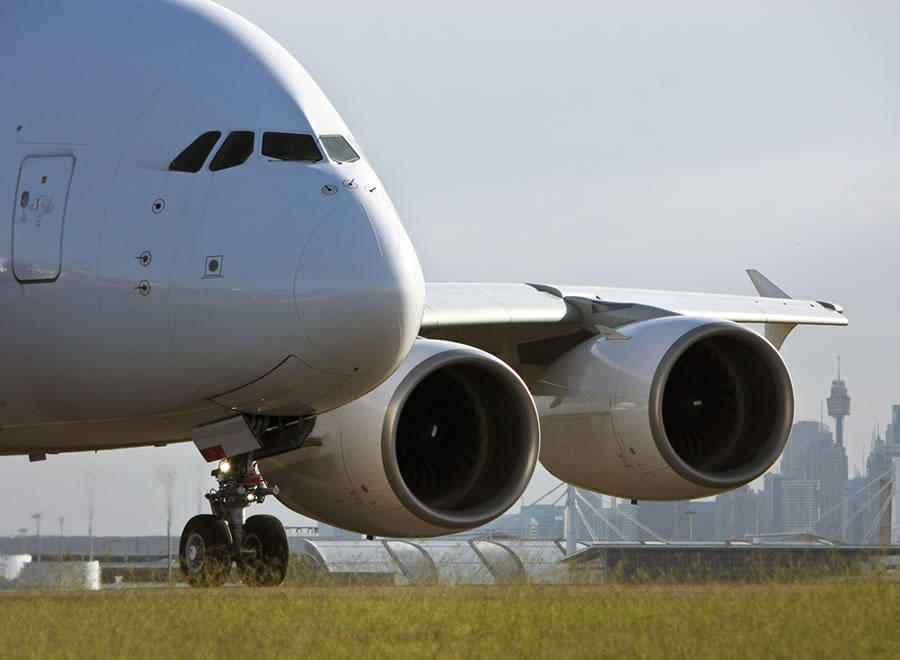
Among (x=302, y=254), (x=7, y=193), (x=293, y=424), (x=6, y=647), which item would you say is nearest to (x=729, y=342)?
(x=293, y=424)

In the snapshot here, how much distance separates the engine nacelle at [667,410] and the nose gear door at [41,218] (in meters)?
5.58

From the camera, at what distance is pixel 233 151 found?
11.1m

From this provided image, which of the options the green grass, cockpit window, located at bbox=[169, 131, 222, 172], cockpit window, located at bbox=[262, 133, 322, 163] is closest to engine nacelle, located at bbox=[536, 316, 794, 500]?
the green grass

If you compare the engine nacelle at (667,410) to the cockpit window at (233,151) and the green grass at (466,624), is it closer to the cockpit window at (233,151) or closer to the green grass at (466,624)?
the green grass at (466,624)

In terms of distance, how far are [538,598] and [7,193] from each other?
485 centimetres

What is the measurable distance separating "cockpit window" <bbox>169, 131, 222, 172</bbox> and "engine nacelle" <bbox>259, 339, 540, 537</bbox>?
2352mm

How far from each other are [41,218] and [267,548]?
309cm

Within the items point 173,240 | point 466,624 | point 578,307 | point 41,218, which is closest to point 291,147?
point 173,240

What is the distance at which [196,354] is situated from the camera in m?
10.7

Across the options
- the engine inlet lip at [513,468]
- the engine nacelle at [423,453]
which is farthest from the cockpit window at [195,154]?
the engine inlet lip at [513,468]

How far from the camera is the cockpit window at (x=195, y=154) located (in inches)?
434

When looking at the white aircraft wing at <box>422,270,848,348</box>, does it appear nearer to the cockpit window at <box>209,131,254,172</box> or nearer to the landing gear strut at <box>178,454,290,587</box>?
the landing gear strut at <box>178,454,290,587</box>

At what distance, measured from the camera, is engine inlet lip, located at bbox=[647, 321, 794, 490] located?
14203 millimetres

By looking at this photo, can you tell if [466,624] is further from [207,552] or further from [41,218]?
[41,218]
